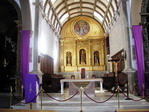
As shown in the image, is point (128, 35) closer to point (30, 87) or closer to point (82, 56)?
point (30, 87)

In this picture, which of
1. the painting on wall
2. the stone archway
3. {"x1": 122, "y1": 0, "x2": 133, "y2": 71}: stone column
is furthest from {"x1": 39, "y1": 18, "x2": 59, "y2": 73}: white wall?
{"x1": 122, "y1": 0, "x2": 133, "y2": 71}: stone column

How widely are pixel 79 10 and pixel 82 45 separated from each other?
3.89 meters

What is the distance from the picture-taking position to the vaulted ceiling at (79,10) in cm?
1477

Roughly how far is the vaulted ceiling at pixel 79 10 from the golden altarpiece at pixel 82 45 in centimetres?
83

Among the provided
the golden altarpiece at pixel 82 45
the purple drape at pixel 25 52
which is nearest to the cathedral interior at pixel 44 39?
the purple drape at pixel 25 52

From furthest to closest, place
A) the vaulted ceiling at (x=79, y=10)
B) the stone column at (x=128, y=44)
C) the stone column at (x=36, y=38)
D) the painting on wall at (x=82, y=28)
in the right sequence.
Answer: the painting on wall at (x=82, y=28) → the vaulted ceiling at (x=79, y=10) → the stone column at (x=36, y=38) → the stone column at (x=128, y=44)

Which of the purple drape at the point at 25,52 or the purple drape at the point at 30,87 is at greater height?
the purple drape at the point at 25,52

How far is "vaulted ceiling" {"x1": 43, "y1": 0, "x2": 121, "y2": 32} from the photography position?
14.8 meters

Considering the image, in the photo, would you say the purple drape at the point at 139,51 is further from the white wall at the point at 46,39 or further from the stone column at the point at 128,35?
the white wall at the point at 46,39

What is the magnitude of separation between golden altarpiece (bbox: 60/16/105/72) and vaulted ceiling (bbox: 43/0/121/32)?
2.73ft

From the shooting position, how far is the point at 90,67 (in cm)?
1858

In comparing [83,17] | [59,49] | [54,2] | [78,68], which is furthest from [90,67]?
[54,2]

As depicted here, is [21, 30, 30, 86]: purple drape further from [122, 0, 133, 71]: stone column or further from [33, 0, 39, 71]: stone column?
[122, 0, 133, 71]: stone column

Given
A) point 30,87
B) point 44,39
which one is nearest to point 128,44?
point 30,87
